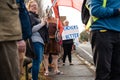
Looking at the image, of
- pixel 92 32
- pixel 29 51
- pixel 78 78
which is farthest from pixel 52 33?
pixel 92 32

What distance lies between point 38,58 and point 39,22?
718mm

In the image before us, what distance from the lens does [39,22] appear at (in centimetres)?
760

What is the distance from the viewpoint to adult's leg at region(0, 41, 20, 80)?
9.82 feet

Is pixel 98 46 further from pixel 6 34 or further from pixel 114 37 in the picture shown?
pixel 6 34

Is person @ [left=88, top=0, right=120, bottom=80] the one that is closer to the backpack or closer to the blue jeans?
the backpack

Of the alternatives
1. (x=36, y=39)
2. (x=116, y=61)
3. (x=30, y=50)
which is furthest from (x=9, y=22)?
(x=36, y=39)

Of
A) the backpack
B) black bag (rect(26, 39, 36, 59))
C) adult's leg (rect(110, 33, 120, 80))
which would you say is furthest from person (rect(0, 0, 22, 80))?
black bag (rect(26, 39, 36, 59))

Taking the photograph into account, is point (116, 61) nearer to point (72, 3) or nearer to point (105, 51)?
point (105, 51)

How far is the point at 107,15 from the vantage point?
174 inches

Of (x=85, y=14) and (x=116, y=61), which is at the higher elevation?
(x=85, y=14)

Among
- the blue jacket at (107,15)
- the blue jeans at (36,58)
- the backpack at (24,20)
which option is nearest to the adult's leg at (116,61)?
the blue jacket at (107,15)

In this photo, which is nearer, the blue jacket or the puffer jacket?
the puffer jacket

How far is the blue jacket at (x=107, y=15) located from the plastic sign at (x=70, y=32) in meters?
8.71

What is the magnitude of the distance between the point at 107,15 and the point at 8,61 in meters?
1.74
